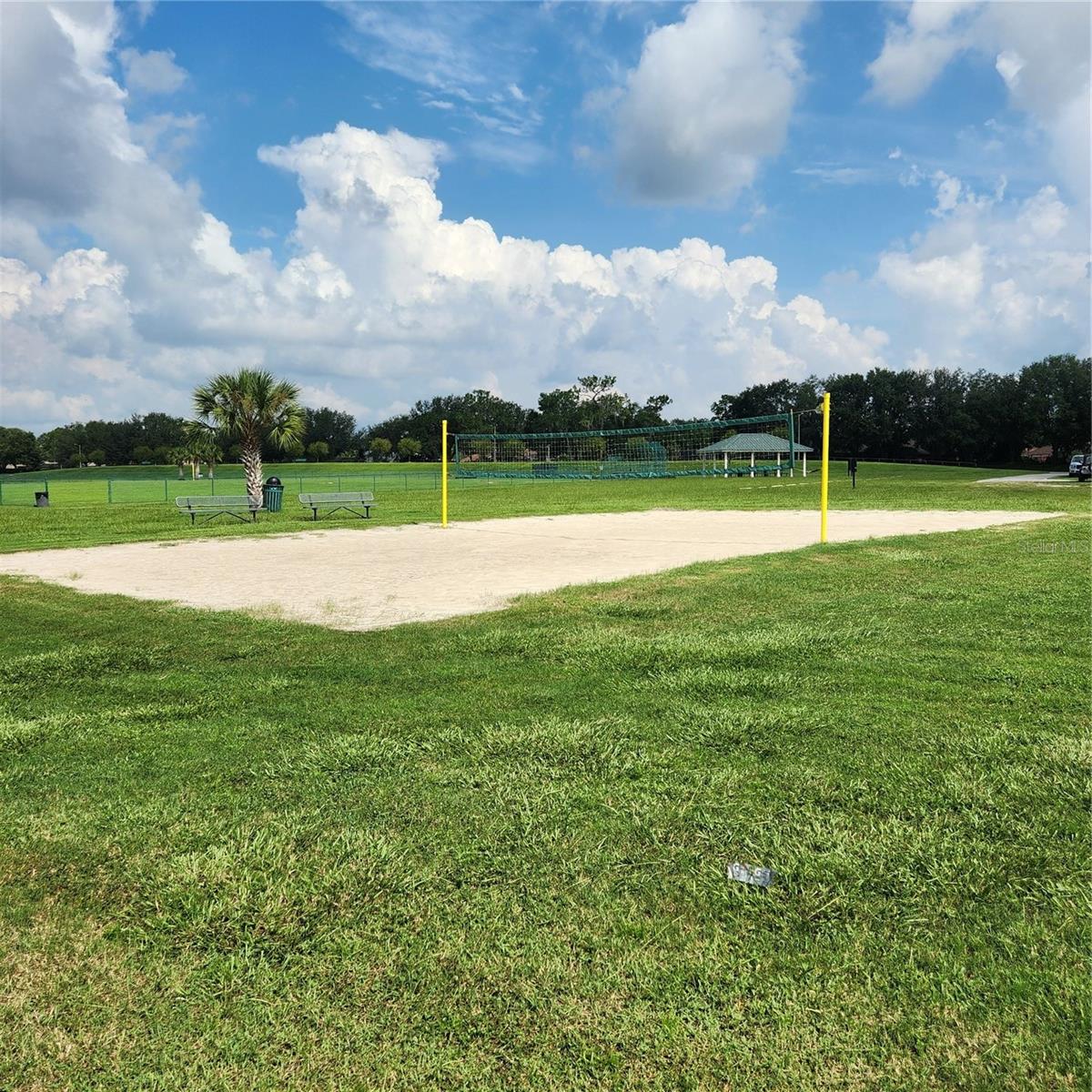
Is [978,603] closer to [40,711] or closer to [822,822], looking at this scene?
[822,822]

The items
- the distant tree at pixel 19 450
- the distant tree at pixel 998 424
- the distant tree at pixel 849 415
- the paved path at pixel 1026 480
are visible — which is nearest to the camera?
the paved path at pixel 1026 480

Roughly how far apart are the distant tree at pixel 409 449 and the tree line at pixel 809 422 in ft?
0.40

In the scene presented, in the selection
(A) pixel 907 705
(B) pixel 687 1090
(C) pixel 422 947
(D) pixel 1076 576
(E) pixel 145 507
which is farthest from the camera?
(E) pixel 145 507

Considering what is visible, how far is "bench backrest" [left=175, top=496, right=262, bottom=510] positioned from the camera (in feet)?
71.8

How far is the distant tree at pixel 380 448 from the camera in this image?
117m

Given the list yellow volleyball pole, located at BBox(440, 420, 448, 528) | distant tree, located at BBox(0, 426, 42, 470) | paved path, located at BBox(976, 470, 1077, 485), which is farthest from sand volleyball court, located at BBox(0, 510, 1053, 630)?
distant tree, located at BBox(0, 426, 42, 470)

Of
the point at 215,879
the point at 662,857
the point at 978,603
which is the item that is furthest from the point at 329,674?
the point at 978,603

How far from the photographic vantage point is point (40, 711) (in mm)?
5016

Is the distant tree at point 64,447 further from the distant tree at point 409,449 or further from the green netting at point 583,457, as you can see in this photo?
the green netting at point 583,457

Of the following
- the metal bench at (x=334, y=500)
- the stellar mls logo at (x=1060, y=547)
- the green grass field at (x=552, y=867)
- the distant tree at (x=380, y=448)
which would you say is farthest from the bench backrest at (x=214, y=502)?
the distant tree at (x=380, y=448)

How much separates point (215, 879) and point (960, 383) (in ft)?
371

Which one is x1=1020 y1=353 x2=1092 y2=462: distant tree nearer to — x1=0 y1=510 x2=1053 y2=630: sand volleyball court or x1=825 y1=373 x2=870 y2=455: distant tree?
x1=825 y1=373 x2=870 y2=455: distant tree

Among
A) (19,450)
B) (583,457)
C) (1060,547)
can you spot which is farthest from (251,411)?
(19,450)

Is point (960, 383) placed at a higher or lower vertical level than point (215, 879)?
higher
